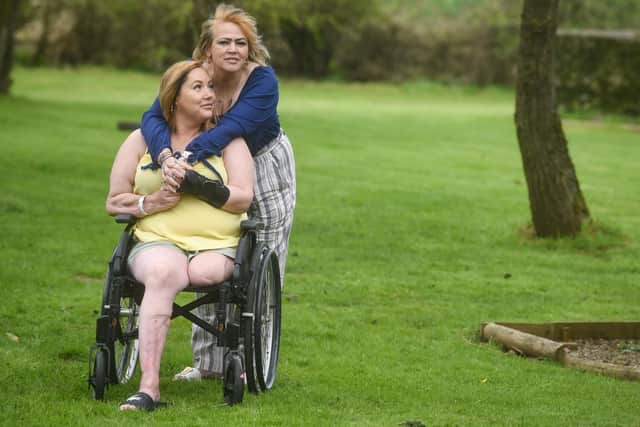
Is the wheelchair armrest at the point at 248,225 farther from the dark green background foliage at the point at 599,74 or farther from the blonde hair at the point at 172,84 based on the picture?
the dark green background foliage at the point at 599,74

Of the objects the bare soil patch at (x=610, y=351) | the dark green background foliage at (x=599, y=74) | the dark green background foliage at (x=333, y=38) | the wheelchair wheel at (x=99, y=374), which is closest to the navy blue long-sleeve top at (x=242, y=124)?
the wheelchair wheel at (x=99, y=374)

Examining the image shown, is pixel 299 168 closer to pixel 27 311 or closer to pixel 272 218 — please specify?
pixel 27 311

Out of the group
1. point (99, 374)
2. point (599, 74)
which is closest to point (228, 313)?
point (99, 374)

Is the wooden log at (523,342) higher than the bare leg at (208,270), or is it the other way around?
the bare leg at (208,270)

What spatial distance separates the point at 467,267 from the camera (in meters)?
10.8

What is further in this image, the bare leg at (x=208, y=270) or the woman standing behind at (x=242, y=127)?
the woman standing behind at (x=242, y=127)

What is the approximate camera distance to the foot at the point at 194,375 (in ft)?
20.9

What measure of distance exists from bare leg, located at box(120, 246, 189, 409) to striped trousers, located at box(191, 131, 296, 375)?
0.85 m

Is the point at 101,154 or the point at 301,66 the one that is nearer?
the point at 101,154

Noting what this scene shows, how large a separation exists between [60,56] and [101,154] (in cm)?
2712

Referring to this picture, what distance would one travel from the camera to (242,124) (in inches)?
237

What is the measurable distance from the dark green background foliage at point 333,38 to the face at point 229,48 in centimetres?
3571

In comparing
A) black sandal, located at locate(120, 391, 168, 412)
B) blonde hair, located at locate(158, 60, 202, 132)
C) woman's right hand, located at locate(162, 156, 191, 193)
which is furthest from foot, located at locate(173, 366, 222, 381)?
blonde hair, located at locate(158, 60, 202, 132)

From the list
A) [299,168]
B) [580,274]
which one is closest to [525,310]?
[580,274]
